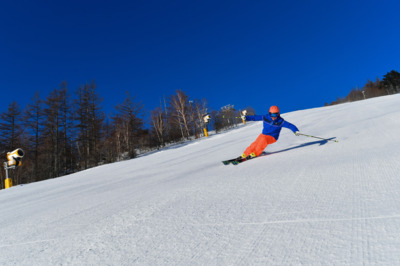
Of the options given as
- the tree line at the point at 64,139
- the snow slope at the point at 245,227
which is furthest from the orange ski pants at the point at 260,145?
the tree line at the point at 64,139

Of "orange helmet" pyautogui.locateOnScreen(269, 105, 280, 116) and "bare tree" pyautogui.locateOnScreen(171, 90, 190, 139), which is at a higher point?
"bare tree" pyautogui.locateOnScreen(171, 90, 190, 139)

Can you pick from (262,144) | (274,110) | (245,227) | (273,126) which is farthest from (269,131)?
(245,227)

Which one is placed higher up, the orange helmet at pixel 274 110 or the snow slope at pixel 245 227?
the orange helmet at pixel 274 110

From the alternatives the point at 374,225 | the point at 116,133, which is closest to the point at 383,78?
the point at 116,133

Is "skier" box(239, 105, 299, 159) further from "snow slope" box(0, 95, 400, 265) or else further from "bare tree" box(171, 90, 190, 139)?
"bare tree" box(171, 90, 190, 139)

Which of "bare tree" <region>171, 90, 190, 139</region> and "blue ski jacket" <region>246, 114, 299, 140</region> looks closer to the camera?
"blue ski jacket" <region>246, 114, 299, 140</region>

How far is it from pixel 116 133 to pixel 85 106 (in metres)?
5.11

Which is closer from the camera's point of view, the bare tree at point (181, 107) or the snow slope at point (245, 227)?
the snow slope at point (245, 227)

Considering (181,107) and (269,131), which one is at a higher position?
(181,107)

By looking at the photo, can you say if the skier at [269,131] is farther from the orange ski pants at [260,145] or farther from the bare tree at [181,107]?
the bare tree at [181,107]

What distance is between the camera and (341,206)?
121cm

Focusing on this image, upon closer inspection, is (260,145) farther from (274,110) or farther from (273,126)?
(274,110)

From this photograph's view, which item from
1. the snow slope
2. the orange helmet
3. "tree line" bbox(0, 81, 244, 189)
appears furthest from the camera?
"tree line" bbox(0, 81, 244, 189)

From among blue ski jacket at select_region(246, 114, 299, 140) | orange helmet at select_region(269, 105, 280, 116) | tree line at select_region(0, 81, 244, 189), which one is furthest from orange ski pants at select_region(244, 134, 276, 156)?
tree line at select_region(0, 81, 244, 189)
